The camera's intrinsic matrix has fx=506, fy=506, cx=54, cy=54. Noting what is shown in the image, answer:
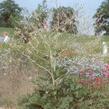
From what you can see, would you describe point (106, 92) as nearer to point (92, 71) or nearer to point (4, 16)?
point (92, 71)

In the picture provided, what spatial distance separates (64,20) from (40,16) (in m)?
0.51

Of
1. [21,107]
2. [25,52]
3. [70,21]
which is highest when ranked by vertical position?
[70,21]

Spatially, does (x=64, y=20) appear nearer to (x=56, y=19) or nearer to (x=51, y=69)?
(x=56, y=19)

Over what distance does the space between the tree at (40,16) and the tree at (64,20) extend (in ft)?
0.66

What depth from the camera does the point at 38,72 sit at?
38.0 feet

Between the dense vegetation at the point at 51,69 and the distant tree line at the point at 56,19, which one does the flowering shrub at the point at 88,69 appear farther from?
the distant tree line at the point at 56,19

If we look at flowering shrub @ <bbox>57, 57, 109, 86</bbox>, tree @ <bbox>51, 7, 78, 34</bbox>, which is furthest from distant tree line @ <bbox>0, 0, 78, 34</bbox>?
flowering shrub @ <bbox>57, 57, 109, 86</bbox>

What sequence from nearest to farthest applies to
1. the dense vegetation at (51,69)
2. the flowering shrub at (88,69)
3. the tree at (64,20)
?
the dense vegetation at (51,69)
the tree at (64,20)
the flowering shrub at (88,69)

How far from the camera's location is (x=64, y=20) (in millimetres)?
10008

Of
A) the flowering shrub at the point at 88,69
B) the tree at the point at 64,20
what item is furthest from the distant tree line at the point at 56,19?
the flowering shrub at the point at 88,69

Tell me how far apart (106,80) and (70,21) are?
1.67 metres

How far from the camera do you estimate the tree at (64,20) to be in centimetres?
987

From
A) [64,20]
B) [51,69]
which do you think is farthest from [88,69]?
[51,69]

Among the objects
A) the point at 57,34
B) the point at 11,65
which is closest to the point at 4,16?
the point at 11,65
